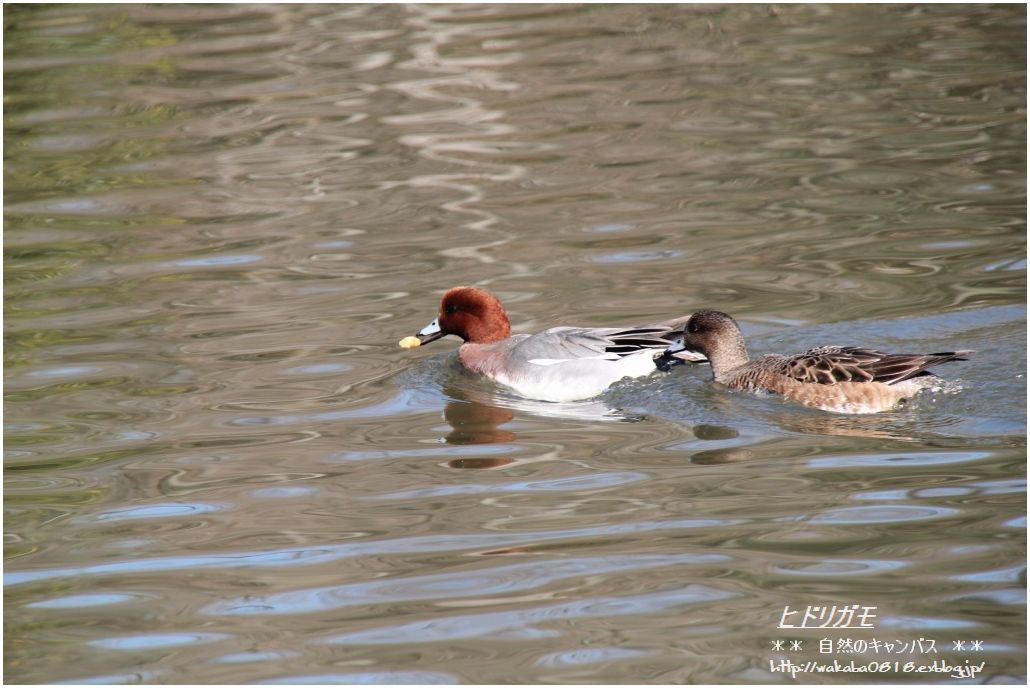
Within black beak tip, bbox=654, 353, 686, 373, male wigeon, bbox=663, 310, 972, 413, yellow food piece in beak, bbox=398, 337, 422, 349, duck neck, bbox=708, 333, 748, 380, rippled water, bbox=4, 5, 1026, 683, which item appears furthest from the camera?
yellow food piece in beak, bbox=398, 337, 422, 349

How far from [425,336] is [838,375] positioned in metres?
2.60

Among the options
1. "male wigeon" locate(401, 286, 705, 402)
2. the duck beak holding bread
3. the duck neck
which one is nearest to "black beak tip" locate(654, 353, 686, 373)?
"male wigeon" locate(401, 286, 705, 402)

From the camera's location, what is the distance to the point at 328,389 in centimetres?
789

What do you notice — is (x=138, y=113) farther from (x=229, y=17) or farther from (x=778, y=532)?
(x=778, y=532)

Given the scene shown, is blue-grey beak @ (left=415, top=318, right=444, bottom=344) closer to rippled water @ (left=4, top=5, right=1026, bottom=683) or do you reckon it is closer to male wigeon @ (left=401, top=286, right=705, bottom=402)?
rippled water @ (left=4, top=5, right=1026, bottom=683)

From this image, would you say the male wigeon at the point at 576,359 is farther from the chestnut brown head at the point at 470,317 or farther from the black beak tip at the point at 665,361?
the chestnut brown head at the point at 470,317

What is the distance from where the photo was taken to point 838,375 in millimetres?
6977

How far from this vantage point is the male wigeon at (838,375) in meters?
6.86

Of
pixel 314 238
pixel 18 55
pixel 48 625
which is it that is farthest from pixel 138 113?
pixel 48 625

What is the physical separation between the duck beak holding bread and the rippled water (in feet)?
0.60

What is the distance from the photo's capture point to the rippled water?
511cm

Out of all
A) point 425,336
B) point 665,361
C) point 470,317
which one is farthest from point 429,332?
point 665,361

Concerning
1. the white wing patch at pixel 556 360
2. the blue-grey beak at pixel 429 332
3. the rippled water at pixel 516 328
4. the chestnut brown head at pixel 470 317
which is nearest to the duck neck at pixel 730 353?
the rippled water at pixel 516 328

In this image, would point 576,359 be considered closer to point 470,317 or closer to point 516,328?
point 470,317
